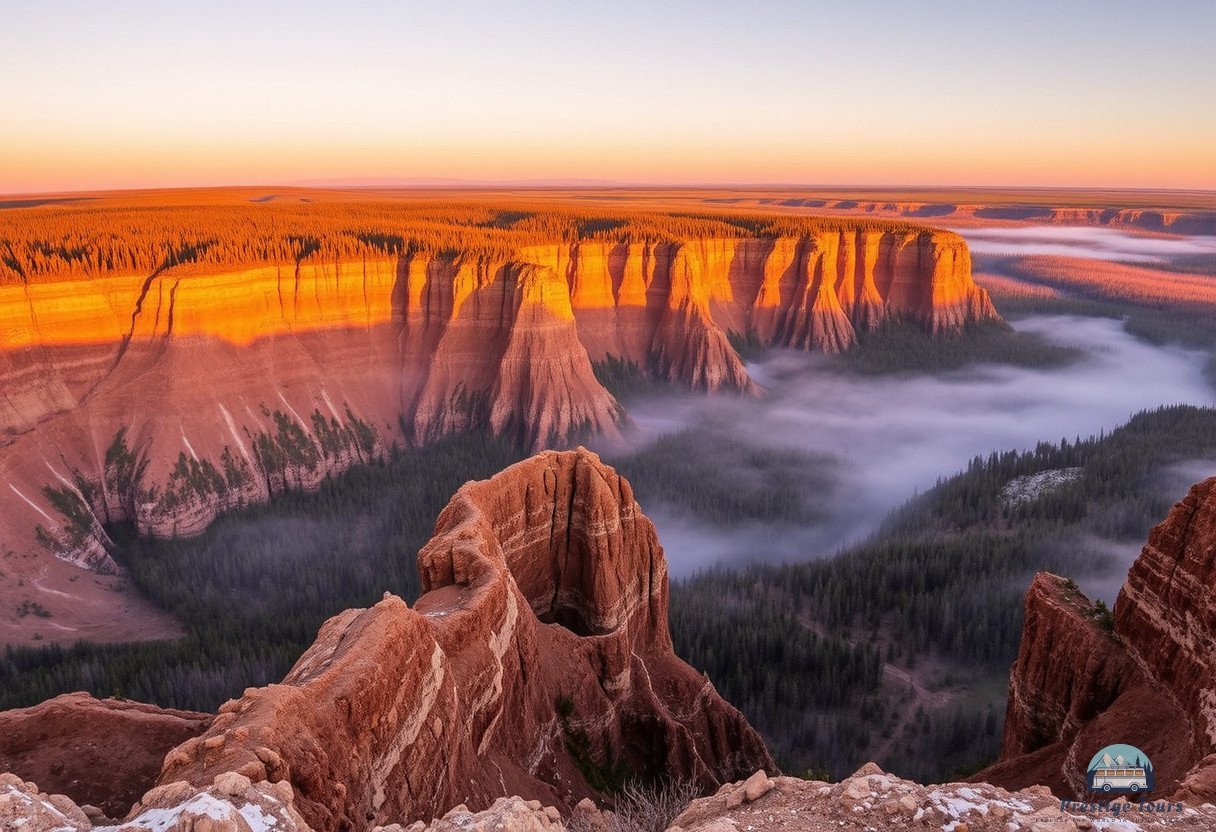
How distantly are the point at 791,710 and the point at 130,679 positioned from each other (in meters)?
31.1

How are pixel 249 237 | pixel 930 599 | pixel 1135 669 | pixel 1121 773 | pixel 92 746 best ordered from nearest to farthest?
pixel 92 746 → pixel 1121 773 → pixel 1135 669 → pixel 930 599 → pixel 249 237

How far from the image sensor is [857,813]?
31.7 ft

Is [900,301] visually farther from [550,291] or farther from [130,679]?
[130,679]

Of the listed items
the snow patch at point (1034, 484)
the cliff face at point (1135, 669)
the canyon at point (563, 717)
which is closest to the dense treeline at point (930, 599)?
the snow patch at point (1034, 484)

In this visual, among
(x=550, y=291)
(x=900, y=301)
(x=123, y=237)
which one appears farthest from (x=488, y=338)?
(x=900, y=301)

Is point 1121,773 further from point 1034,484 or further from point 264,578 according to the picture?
point 1034,484

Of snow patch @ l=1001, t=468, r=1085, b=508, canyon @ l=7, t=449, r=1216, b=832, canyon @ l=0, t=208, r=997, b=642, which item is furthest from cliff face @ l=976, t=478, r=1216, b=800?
canyon @ l=0, t=208, r=997, b=642

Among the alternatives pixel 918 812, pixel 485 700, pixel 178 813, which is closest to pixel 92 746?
pixel 178 813

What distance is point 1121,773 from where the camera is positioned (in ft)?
44.0

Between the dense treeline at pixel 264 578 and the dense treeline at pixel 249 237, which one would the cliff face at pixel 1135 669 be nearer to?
the dense treeline at pixel 264 578

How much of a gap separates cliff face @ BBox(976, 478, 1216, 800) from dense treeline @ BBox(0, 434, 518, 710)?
3052cm

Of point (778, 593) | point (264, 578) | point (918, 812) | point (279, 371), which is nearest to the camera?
point (918, 812)

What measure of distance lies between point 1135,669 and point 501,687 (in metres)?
15.5

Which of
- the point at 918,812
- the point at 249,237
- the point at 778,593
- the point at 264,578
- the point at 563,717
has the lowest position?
the point at 778,593
